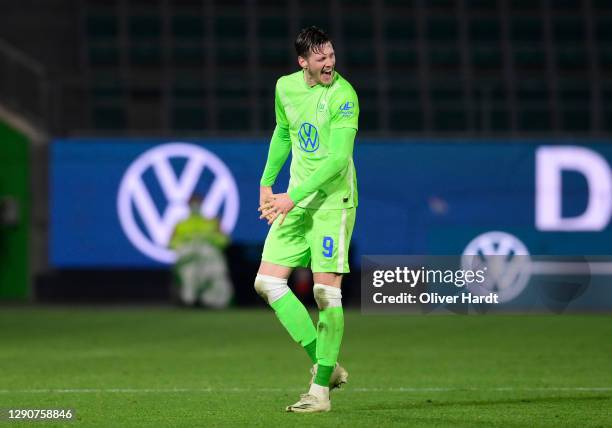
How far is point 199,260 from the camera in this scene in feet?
63.9

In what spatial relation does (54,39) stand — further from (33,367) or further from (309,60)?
(309,60)

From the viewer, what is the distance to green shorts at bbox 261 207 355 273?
23.2 ft

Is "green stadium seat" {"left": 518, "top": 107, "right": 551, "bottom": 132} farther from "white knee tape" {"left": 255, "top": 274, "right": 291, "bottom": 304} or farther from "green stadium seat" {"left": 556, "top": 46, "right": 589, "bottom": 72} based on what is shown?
"white knee tape" {"left": 255, "top": 274, "right": 291, "bottom": 304}

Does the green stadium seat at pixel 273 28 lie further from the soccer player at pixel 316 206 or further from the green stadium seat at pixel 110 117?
the soccer player at pixel 316 206

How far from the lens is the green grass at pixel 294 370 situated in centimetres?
703

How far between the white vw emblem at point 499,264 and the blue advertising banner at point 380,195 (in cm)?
5

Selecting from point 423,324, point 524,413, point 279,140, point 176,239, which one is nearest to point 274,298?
point 279,140

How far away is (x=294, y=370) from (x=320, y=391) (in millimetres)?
3133

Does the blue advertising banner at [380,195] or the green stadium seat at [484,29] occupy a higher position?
the green stadium seat at [484,29]

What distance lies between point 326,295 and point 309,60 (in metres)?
1.28

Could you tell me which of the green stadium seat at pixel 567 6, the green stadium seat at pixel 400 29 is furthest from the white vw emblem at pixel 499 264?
the green stadium seat at pixel 567 6

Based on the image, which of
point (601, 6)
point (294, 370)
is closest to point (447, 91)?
point (601, 6)

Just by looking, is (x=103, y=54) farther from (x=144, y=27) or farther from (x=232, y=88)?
(x=232, y=88)
